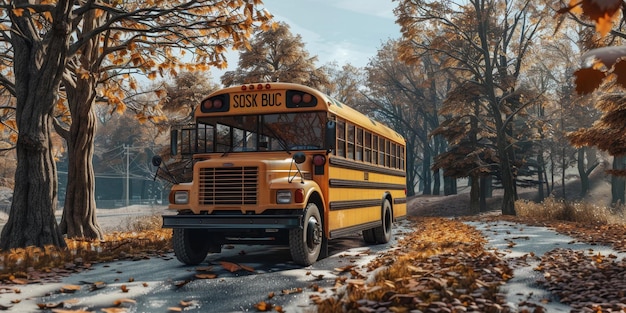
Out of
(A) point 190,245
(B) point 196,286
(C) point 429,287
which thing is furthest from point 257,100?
(C) point 429,287

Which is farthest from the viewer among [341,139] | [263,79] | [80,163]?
[263,79]

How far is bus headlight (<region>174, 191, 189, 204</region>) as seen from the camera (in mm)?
7227

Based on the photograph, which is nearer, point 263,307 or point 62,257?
point 263,307

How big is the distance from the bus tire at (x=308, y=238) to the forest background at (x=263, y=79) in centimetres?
245

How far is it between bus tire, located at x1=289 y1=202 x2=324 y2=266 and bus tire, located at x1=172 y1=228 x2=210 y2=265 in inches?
55.1

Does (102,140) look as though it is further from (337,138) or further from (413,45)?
(337,138)

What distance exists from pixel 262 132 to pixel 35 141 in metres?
4.44

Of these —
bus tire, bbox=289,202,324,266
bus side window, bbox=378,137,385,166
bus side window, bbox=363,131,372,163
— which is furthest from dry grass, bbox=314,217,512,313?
bus side window, bbox=378,137,385,166

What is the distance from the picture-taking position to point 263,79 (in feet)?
79.3

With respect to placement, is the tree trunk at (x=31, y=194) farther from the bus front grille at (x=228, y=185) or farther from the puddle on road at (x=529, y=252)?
the puddle on road at (x=529, y=252)

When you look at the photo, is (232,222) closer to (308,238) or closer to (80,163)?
(308,238)

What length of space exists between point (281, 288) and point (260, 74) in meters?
18.8

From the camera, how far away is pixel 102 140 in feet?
219

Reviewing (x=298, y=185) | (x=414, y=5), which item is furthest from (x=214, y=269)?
(x=414, y=5)
